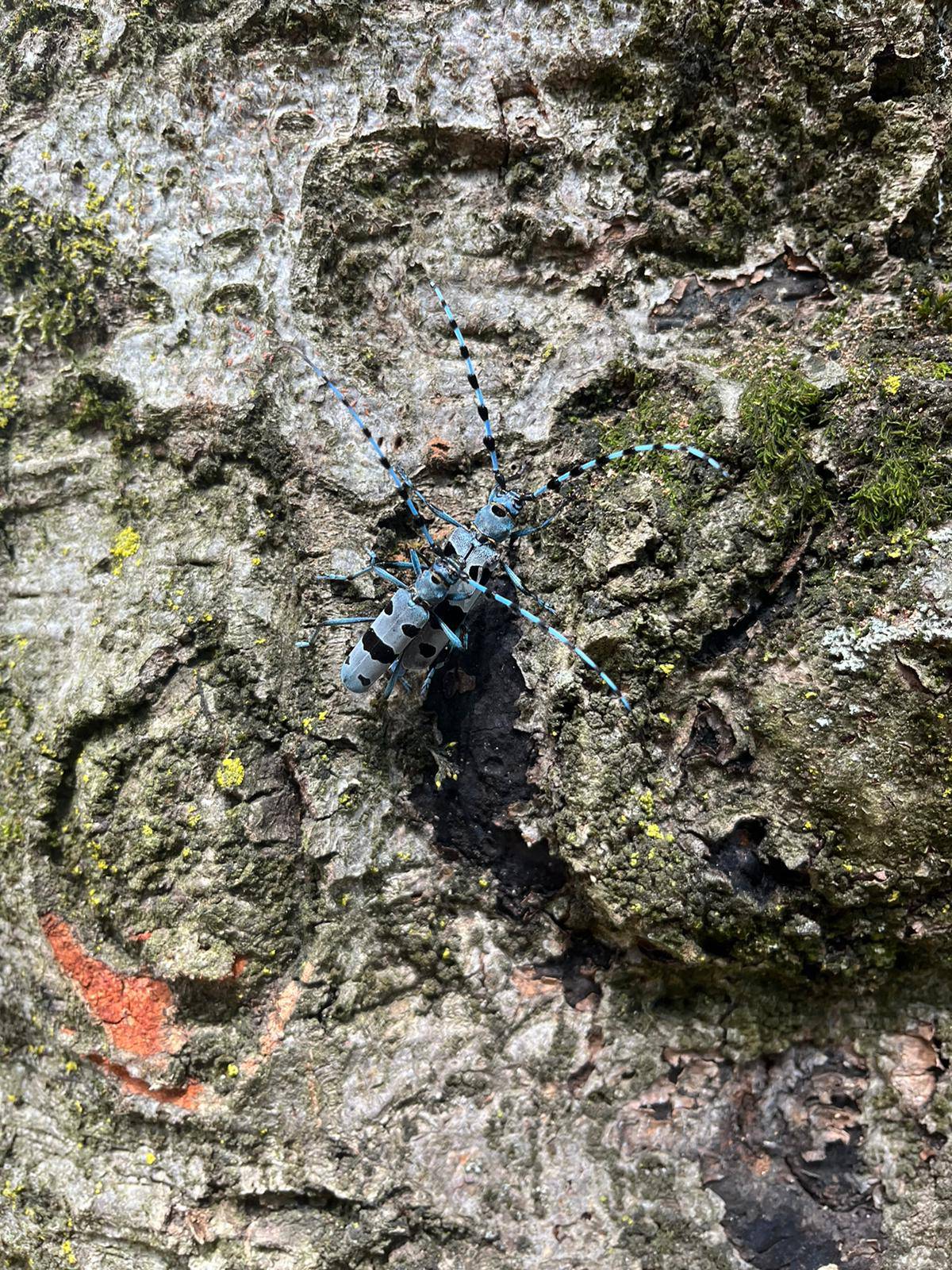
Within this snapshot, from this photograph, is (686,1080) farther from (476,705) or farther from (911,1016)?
(476,705)

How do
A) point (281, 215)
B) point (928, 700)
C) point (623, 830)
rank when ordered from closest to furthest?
point (928, 700)
point (623, 830)
point (281, 215)

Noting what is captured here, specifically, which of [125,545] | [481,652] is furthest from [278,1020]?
[125,545]

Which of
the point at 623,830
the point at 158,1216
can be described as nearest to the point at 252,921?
the point at 158,1216

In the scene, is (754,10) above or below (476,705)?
above

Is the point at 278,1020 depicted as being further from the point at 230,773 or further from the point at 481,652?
the point at 481,652

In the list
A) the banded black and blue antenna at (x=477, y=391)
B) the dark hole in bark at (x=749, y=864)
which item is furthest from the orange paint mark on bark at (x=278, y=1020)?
the banded black and blue antenna at (x=477, y=391)

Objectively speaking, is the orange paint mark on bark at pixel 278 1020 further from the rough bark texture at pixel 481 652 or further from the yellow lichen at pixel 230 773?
the yellow lichen at pixel 230 773
